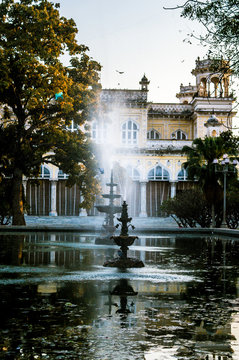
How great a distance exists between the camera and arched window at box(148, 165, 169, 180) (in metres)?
50.4

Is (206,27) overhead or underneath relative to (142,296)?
overhead

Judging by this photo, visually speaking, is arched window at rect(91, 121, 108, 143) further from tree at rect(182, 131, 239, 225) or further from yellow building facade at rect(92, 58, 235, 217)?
tree at rect(182, 131, 239, 225)

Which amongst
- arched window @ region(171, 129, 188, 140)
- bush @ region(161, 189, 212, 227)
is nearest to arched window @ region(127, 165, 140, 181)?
arched window @ region(171, 129, 188, 140)

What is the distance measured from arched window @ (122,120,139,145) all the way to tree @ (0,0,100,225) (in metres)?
24.1

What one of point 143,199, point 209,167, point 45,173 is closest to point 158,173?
point 143,199

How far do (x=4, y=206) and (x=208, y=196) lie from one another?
1073cm

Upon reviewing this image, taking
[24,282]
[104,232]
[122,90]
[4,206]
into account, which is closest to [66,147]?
[4,206]

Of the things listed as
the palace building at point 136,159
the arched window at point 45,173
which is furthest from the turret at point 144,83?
the arched window at point 45,173

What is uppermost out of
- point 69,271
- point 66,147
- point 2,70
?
point 2,70

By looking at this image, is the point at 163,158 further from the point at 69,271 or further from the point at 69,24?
the point at 69,271

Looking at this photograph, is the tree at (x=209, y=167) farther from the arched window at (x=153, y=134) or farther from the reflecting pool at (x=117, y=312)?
the arched window at (x=153, y=134)

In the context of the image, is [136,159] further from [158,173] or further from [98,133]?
[98,133]

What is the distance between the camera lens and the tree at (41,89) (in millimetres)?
24625

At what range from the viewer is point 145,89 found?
5244cm
